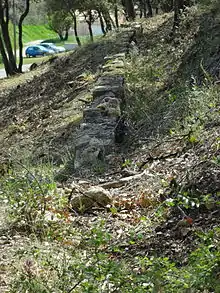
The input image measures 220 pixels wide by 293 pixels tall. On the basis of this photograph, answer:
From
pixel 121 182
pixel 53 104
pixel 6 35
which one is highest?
pixel 121 182

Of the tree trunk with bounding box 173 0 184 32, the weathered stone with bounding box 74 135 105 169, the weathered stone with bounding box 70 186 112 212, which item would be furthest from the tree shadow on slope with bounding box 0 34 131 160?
the weathered stone with bounding box 70 186 112 212

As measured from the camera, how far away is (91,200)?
17.0ft

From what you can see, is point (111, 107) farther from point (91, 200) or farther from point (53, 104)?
point (53, 104)

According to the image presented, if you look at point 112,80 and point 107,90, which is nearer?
point 107,90

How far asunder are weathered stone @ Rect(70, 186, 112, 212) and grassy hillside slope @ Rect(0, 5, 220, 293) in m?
0.06

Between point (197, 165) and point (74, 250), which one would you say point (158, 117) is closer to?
point (197, 165)

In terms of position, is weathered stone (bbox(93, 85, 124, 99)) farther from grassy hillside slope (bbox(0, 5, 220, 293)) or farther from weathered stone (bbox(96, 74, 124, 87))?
grassy hillside slope (bbox(0, 5, 220, 293))

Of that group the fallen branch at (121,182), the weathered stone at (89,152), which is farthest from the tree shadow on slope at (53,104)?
the fallen branch at (121,182)

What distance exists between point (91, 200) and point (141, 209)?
464 millimetres

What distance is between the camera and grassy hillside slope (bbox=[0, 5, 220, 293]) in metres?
3.38

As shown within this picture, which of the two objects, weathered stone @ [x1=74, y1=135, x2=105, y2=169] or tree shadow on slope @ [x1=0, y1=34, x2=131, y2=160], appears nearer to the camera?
weathered stone @ [x1=74, y1=135, x2=105, y2=169]

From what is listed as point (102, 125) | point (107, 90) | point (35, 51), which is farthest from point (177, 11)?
point (35, 51)

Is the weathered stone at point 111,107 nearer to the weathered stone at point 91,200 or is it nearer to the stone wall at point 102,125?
the stone wall at point 102,125

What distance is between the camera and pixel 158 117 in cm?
814
